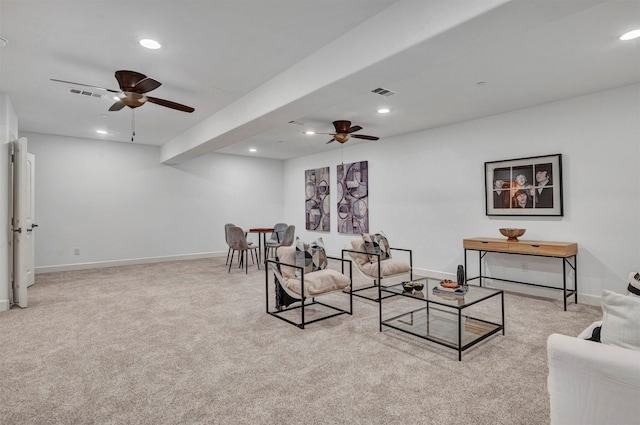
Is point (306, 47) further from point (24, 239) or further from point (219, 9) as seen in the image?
point (24, 239)

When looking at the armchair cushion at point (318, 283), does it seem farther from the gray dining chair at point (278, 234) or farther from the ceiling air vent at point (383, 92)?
the gray dining chair at point (278, 234)

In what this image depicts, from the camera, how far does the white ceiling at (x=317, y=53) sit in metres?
2.44

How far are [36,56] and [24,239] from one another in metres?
2.34

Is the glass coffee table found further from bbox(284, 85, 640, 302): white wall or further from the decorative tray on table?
bbox(284, 85, 640, 302): white wall

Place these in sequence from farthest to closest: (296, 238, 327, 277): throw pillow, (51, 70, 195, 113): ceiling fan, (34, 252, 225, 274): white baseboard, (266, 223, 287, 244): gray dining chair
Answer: (266, 223, 287, 244): gray dining chair → (34, 252, 225, 274): white baseboard → (296, 238, 327, 277): throw pillow → (51, 70, 195, 113): ceiling fan

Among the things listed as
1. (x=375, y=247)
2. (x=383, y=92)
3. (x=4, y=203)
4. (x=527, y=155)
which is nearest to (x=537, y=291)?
(x=527, y=155)

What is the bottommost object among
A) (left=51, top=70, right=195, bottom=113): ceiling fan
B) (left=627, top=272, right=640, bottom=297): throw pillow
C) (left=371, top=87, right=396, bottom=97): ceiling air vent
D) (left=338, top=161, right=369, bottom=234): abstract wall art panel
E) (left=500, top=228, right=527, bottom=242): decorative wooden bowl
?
(left=627, top=272, right=640, bottom=297): throw pillow

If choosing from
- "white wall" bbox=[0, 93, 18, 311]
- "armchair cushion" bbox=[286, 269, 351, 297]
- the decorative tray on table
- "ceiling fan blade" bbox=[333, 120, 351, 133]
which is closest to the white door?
"white wall" bbox=[0, 93, 18, 311]

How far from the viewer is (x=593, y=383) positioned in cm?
136

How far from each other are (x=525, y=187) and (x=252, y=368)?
434cm

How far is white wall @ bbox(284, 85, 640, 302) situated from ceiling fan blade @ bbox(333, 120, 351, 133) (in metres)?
1.56

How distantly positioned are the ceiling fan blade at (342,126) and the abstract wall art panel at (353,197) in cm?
188

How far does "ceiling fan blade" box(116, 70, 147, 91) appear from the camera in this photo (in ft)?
11.2

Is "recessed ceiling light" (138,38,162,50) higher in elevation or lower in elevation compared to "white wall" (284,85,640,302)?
higher
